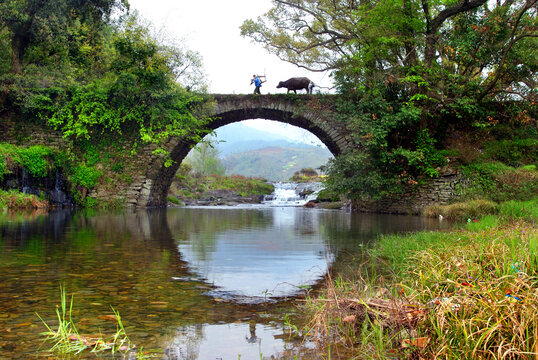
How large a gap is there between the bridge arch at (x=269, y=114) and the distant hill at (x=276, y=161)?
76.7 metres

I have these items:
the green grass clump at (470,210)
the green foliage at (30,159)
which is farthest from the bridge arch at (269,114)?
the green grass clump at (470,210)

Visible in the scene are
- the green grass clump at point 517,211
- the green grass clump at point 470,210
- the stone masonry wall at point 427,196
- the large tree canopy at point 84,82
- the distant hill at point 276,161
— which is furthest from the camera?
the distant hill at point 276,161

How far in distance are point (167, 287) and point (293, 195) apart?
26908 millimetres

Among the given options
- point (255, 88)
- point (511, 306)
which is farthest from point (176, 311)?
point (255, 88)

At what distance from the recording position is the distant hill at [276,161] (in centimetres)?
10569

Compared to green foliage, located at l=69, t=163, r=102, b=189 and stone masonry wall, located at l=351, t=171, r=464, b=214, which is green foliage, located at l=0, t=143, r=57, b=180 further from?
stone masonry wall, located at l=351, t=171, r=464, b=214

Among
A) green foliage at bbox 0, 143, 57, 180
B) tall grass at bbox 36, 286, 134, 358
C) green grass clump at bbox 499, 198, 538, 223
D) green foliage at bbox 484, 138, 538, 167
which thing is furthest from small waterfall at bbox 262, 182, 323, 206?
tall grass at bbox 36, 286, 134, 358

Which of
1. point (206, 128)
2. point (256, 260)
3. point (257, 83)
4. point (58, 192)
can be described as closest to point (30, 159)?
point (58, 192)

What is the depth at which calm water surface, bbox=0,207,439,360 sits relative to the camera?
115 inches

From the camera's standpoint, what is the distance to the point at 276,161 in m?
117

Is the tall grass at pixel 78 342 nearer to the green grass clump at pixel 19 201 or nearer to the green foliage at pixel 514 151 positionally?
the green grass clump at pixel 19 201

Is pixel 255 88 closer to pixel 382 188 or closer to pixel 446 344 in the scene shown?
pixel 382 188

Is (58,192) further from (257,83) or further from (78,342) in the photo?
(78,342)

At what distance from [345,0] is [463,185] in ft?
33.2
